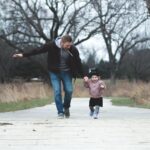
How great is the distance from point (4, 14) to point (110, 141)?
4140 cm

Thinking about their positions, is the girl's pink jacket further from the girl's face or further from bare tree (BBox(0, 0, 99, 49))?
bare tree (BBox(0, 0, 99, 49))

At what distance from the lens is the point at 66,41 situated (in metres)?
11.9

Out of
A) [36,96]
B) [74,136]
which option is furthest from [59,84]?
[36,96]

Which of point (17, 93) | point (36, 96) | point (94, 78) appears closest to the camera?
point (94, 78)

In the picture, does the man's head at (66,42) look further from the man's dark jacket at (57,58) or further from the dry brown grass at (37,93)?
the dry brown grass at (37,93)

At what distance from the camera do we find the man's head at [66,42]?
11898 millimetres

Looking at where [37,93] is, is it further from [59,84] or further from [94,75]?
[59,84]

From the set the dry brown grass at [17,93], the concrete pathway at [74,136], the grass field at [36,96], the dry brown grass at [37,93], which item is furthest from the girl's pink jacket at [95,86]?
the dry brown grass at [17,93]

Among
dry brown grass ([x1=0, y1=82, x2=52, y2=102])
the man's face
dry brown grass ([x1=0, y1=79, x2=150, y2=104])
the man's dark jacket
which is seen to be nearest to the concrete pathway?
the man's dark jacket

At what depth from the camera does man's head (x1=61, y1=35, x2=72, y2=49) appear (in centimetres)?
1190

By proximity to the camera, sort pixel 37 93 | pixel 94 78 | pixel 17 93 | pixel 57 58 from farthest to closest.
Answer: pixel 37 93 < pixel 17 93 < pixel 94 78 < pixel 57 58

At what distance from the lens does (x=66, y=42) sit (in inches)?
470

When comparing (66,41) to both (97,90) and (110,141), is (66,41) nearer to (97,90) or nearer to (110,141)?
(97,90)

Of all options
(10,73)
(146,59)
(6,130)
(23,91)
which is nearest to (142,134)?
(6,130)
